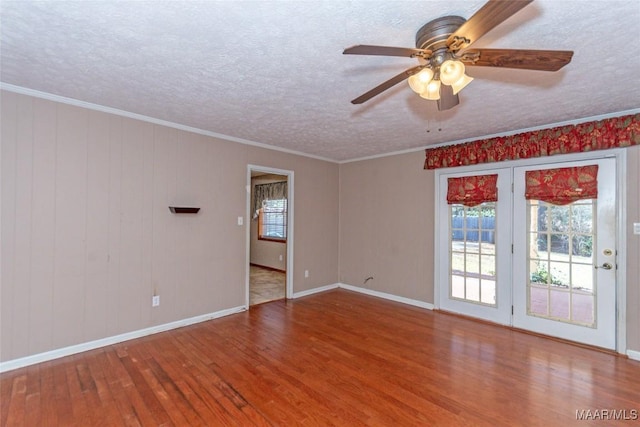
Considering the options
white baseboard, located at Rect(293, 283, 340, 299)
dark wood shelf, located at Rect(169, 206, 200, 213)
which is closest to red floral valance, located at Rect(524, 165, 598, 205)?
white baseboard, located at Rect(293, 283, 340, 299)

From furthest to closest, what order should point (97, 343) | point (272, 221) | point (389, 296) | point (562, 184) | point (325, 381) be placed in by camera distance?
point (272, 221)
point (389, 296)
point (562, 184)
point (97, 343)
point (325, 381)

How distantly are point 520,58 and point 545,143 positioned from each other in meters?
2.42

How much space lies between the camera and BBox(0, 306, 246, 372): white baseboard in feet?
8.43

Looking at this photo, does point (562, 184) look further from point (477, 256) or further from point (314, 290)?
point (314, 290)

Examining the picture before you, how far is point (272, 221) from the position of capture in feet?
23.7

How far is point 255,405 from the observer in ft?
6.97

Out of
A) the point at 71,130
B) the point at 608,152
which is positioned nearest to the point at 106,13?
the point at 71,130

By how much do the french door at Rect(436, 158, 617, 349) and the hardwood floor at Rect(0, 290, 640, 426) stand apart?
12.3 inches

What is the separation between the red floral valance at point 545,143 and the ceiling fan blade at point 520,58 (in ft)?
7.16

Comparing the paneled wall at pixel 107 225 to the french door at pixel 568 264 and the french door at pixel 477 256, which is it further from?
the french door at pixel 568 264

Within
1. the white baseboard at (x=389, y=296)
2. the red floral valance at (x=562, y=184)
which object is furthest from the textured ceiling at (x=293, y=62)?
the white baseboard at (x=389, y=296)

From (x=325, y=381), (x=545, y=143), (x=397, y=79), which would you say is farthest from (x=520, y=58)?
(x=325, y=381)

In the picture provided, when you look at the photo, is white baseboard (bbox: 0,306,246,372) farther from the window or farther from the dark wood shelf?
the window

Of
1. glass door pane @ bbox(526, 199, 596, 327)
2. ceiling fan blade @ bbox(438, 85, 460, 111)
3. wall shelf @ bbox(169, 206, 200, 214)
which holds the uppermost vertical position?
ceiling fan blade @ bbox(438, 85, 460, 111)
